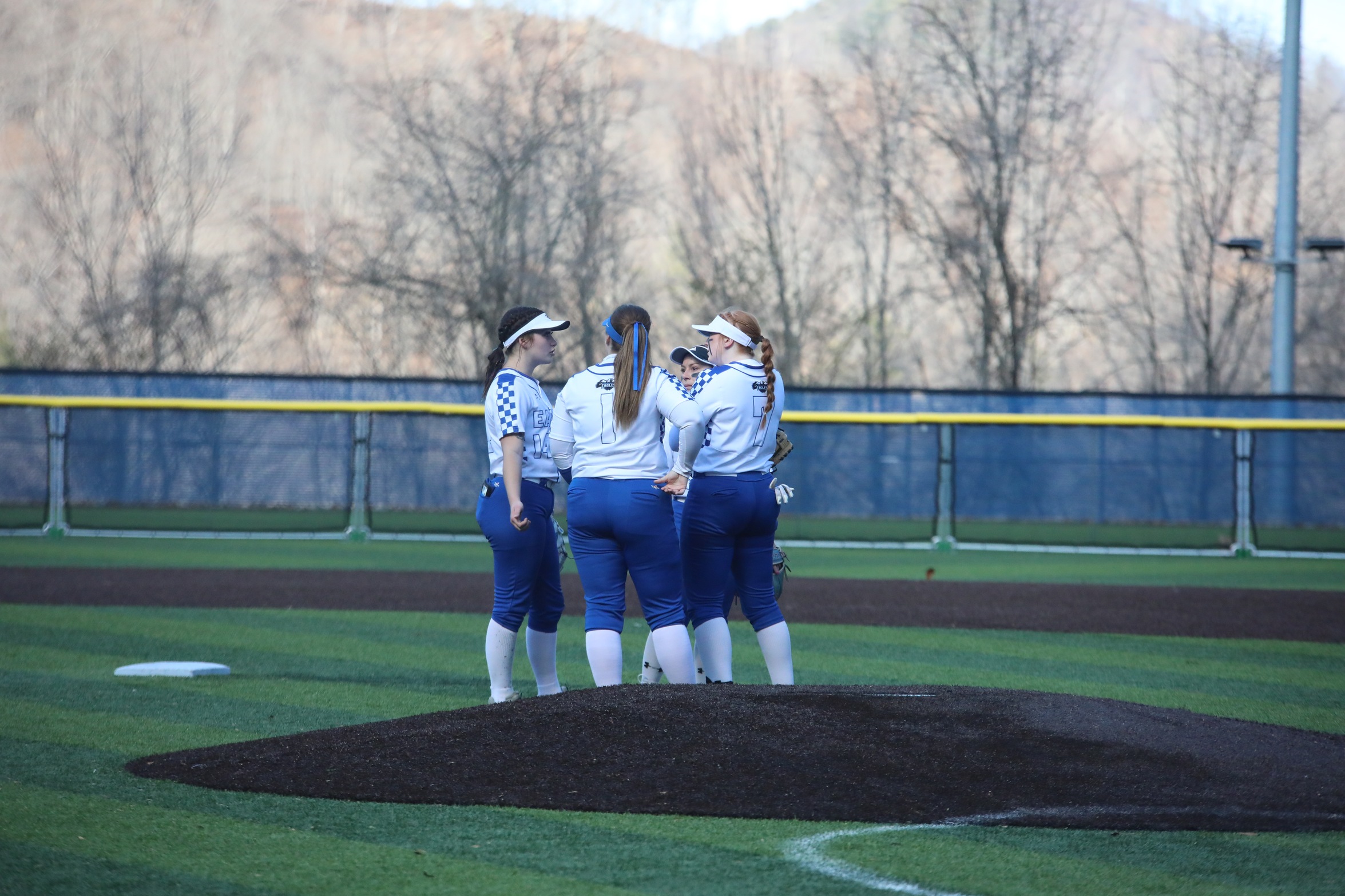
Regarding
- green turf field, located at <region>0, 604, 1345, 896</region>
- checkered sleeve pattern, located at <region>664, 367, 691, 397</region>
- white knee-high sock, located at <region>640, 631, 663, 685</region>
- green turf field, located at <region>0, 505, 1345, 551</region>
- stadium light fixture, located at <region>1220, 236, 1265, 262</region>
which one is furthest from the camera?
stadium light fixture, located at <region>1220, 236, 1265, 262</region>

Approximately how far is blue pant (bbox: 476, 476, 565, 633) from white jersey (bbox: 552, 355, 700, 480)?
1.64 ft

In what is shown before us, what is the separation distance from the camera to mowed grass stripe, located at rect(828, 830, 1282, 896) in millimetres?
3895

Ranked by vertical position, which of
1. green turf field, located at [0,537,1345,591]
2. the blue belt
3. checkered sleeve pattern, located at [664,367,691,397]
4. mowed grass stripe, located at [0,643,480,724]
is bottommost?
green turf field, located at [0,537,1345,591]

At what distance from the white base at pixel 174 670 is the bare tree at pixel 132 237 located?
71.4ft

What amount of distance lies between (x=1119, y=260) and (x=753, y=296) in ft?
52.7

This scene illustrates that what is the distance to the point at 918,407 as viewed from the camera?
60.0ft

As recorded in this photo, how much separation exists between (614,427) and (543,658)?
1.45 metres

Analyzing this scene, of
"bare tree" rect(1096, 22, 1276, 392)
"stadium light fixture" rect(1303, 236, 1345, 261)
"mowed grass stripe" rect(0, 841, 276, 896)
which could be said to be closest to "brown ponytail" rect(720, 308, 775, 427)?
"mowed grass stripe" rect(0, 841, 276, 896)

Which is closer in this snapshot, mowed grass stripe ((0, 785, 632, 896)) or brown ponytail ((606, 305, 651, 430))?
mowed grass stripe ((0, 785, 632, 896))

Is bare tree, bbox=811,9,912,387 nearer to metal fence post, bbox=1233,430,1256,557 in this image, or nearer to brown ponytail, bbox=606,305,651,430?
metal fence post, bbox=1233,430,1256,557

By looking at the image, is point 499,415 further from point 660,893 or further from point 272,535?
point 272,535

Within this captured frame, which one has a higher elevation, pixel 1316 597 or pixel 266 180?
pixel 266 180

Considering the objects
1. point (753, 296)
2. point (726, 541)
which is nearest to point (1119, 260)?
point (753, 296)

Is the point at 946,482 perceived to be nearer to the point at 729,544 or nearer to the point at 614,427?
the point at 729,544
